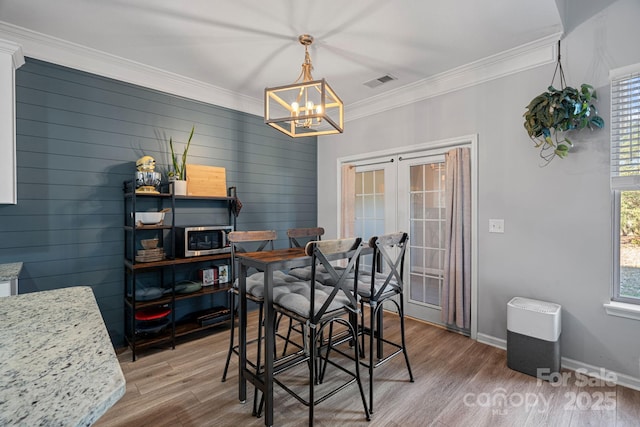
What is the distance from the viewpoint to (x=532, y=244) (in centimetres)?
269

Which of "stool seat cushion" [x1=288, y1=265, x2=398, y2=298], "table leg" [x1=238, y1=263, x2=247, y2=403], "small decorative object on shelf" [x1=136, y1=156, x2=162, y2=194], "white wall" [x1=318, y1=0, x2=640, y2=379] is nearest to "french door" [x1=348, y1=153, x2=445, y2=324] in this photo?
"white wall" [x1=318, y1=0, x2=640, y2=379]

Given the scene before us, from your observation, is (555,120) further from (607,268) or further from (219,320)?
(219,320)

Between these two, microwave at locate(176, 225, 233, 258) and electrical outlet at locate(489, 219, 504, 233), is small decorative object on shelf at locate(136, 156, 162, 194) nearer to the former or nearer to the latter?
microwave at locate(176, 225, 233, 258)

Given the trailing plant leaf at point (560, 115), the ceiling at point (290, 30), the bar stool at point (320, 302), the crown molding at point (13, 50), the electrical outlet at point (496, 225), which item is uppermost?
the ceiling at point (290, 30)

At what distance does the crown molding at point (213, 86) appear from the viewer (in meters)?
2.51

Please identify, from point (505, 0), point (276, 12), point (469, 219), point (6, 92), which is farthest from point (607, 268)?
point (6, 92)

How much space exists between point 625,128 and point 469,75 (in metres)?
1.35

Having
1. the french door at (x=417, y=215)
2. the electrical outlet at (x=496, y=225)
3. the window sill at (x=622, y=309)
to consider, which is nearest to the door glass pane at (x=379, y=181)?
the french door at (x=417, y=215)

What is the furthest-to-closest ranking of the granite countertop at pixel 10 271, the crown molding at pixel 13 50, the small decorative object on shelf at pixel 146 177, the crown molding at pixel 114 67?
the small decorative object on shelf at pixel 146 177
the crown molding at pixel 114 67
the crown molding at pixel 13 50
the granite countertop at pixel 10 271

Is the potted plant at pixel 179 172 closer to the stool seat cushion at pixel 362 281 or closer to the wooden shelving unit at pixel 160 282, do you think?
the wooden shelving unit at pixel 160 282

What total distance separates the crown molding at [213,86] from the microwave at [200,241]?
1523 mm

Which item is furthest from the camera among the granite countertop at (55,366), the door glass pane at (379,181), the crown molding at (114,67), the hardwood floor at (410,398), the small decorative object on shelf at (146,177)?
the door glass pane at (379,181)

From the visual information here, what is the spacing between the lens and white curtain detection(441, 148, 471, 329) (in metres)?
3.06

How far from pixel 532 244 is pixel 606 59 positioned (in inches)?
60.9
